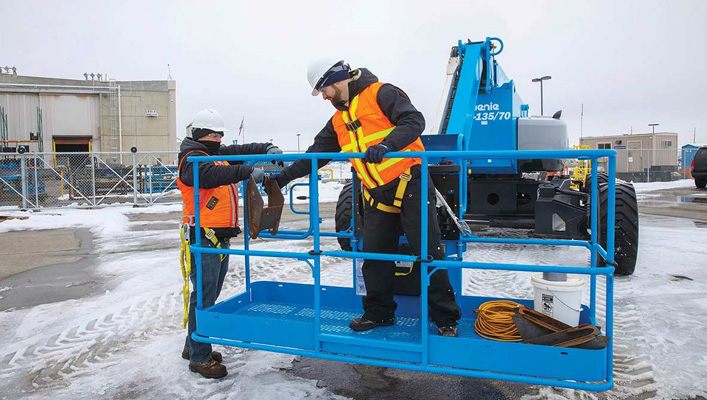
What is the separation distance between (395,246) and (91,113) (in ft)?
99.3

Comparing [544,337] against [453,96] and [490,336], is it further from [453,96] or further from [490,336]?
[453,96]

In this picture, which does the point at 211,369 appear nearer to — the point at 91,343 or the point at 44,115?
the point at 91,343

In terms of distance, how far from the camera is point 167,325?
15.4 ft

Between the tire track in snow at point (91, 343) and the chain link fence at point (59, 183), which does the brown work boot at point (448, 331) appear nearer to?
the tire track in snow at point (91, 343)

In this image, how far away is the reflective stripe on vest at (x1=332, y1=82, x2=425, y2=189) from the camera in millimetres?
3162

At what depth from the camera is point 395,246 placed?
11.6ft

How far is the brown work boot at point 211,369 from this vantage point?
3.59 metres

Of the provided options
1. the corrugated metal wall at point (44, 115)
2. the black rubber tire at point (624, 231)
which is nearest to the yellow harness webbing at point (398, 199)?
the black rubber tire at point (624, 231)

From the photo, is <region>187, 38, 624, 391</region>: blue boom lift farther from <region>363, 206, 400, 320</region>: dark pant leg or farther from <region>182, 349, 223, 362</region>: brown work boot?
<region>182, 349, 223, 362</region>: brown work boot

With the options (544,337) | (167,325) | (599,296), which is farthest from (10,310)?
(599,296)

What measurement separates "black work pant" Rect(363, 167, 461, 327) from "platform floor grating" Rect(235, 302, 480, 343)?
0.50 feet

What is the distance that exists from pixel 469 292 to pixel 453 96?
2545mm

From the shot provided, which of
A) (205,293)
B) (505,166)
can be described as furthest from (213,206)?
(505,166)

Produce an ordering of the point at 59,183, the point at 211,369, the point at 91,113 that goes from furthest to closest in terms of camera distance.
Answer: the point at 91,113 < the point at 59,183 < the point at 211,369
